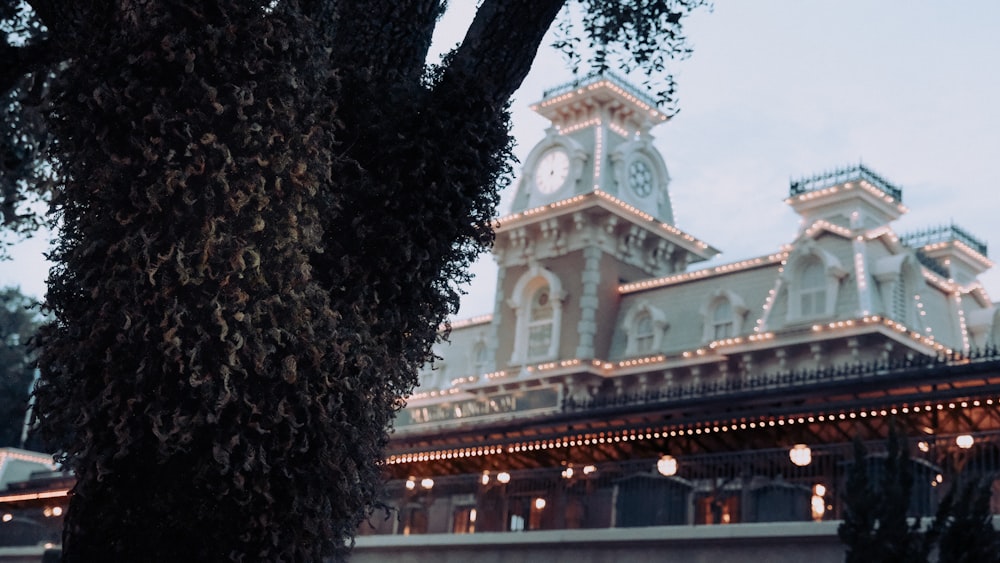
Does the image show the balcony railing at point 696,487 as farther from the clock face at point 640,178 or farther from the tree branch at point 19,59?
the clock face at point 640,178

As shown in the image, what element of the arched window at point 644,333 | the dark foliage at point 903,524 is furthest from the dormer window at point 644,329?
the dark foliage at point 903,524

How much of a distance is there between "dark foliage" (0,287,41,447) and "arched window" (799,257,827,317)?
117 ft

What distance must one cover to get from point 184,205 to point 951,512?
1074cm

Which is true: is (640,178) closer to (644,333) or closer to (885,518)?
(644,333)

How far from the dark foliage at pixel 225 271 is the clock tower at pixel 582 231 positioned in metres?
Answer: 27.3

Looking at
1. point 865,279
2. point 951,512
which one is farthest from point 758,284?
point 951,512

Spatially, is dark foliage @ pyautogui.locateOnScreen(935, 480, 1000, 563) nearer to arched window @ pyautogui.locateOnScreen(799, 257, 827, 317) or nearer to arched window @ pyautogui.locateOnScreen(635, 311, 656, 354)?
arched window @ pyautogui.locateOnScreen(799, 257, 827, 317)

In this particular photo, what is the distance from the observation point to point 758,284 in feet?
101

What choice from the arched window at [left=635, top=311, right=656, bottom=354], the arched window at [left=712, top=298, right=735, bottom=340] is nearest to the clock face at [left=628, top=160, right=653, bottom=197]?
the arched window at [left=635, top=311, right=656, bottom=354]

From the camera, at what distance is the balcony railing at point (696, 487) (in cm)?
1612

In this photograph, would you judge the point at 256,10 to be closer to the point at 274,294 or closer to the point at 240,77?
the point at 240,77

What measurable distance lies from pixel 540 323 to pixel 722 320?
6.20 m

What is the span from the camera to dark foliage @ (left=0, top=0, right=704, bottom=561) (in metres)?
4.43

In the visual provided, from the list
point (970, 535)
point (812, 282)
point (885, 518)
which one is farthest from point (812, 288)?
point (970, 535)
